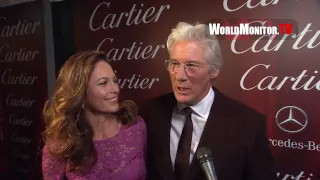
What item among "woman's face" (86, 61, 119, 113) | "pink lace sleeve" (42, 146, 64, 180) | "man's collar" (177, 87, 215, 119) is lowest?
"pink lace sleeve" (42, 146, 64, 180)

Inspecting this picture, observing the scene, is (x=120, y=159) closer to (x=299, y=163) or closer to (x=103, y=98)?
(x=103, y=98)

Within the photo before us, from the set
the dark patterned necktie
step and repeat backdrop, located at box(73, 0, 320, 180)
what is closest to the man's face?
A: the dark patterned necktie

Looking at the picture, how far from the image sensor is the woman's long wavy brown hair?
5.03 feet

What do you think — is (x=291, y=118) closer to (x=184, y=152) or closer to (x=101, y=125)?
(x=184, y=152)

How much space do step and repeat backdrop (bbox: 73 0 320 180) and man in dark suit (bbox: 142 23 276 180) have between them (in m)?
0.68

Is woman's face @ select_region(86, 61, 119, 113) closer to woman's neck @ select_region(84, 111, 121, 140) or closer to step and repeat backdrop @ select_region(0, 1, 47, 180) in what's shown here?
woman's neck @ select_region(84, 111, 121, 140)

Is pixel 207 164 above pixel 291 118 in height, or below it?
below

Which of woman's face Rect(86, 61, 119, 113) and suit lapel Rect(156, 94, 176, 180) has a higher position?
woman's face Rect(86, 61, 119, 113)

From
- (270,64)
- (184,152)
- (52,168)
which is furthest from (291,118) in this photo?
(52,168)

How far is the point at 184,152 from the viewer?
1.51m

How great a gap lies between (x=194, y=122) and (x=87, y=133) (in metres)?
0.47

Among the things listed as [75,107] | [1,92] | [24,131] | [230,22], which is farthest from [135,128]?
[1,92]

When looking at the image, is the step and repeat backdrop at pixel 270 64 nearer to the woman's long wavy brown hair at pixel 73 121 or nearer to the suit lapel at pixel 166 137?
the suit lapel at pixel 166 137

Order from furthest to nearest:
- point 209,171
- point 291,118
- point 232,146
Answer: point 291,118 < point 232,146 < point 209,171
